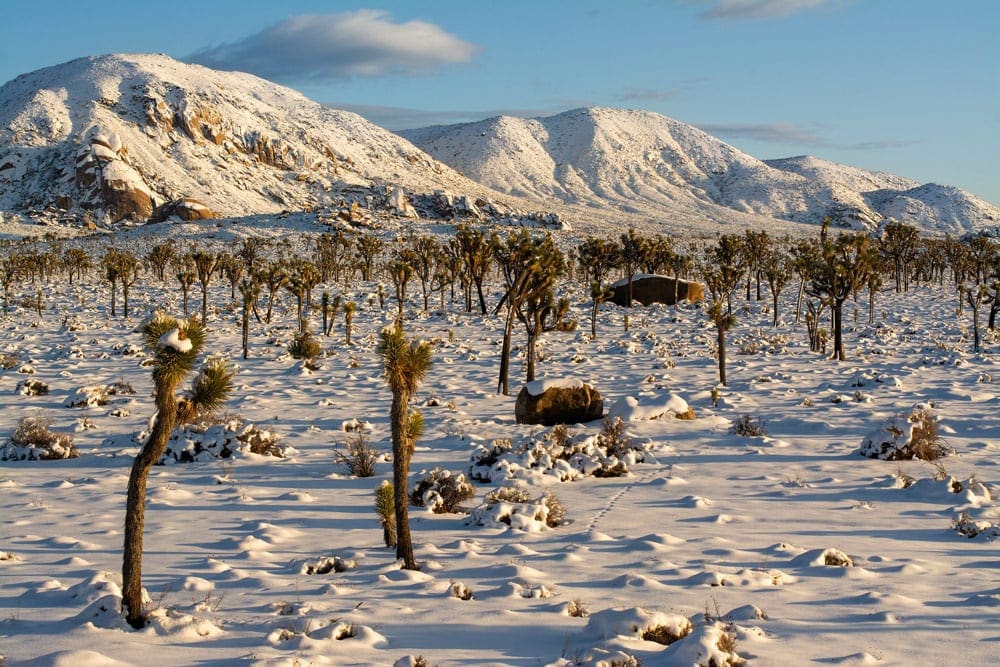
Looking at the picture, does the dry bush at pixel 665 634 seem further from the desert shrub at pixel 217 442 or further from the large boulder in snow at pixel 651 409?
the large boulder in snow at pixel 651 409

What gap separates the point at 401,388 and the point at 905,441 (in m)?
9.57

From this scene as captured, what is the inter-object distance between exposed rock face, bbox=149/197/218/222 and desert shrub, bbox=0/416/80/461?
271ft

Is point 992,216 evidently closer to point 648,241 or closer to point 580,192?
point 580,192

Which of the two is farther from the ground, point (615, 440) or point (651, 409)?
point (651, 409)

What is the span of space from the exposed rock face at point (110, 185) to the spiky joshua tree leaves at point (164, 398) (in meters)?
102

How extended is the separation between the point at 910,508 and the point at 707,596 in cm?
472

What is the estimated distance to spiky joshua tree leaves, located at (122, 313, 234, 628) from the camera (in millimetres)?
5734

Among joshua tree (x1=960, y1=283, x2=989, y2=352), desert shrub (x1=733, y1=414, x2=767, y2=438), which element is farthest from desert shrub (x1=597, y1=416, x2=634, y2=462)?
joshua tree (x1=960, y1=283, x2=989, y2=352)

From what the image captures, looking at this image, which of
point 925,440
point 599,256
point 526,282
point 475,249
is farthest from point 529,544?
point 599,256

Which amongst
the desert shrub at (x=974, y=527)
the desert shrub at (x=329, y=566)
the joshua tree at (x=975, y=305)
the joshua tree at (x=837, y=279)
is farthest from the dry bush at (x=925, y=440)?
the joshua tree at (x=975, y=305)

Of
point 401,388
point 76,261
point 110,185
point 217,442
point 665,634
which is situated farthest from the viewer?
point 110,185

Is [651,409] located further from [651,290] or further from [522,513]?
[651,290]

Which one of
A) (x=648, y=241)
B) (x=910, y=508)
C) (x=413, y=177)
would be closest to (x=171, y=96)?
(x=413, y=177)

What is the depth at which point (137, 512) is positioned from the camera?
613 cm
